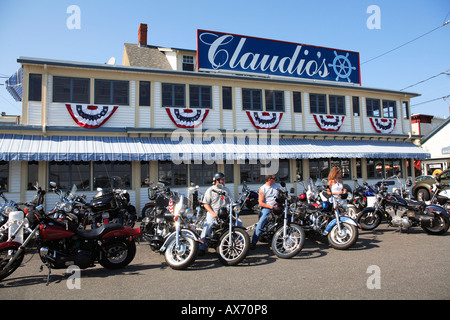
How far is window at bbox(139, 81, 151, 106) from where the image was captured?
14570 mm

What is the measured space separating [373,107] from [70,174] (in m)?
18.2

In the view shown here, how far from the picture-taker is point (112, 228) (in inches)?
230

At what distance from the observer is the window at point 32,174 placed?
41.8ft

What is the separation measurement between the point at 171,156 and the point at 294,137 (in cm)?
745

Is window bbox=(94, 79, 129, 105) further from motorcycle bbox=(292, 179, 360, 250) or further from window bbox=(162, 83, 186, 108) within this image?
motorcycle bbox=(292, 179, 360, 250)

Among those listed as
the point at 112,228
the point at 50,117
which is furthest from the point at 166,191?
the point at 50,117

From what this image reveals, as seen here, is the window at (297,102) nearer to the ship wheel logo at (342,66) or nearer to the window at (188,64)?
the ship wheel logo at (342,66)

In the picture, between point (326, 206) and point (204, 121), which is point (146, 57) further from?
point (326, 206)

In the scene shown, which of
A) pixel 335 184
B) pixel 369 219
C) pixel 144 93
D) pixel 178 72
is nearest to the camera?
pixel 335 184

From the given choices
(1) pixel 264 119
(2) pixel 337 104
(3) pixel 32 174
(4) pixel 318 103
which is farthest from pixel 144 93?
(2) pixel 337 104

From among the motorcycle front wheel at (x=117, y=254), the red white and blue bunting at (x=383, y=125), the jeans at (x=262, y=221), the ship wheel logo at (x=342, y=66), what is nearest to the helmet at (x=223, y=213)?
the jeans at (x=262, y=221)

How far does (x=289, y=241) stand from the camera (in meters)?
6.59
